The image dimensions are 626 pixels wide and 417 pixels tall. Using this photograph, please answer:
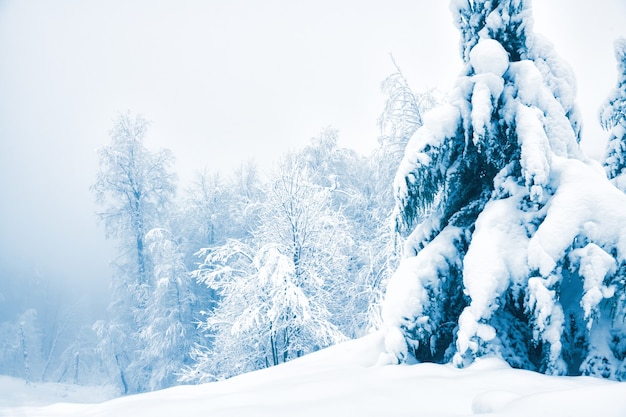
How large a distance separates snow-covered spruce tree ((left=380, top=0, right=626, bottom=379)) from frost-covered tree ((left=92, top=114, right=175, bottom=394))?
53.5 ft

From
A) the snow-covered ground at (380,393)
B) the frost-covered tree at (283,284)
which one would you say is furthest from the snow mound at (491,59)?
the frost-covered tree at (283,284)

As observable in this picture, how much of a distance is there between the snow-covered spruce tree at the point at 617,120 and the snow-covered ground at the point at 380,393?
25.8 feet

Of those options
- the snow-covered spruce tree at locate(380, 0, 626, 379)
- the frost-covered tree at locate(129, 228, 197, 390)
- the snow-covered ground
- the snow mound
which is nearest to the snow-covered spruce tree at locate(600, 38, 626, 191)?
the snow-covered spruce tree at locate(380, 0, 626, 379)

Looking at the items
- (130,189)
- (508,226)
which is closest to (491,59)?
(508,226)

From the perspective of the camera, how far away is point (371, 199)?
51.0 ft

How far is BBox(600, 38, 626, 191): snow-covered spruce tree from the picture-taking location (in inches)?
317

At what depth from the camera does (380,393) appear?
2.63 metres

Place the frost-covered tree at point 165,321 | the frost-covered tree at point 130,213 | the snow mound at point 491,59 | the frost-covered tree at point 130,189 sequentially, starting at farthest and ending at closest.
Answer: the frost-covered tree at point 130,189 < the frost-covered tree at point 130,213 < the frost-covered tree at point 165,321 < the snow mound at point 491,59

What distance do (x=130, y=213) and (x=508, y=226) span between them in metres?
18.5

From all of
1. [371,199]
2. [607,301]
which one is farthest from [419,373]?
[371,199]

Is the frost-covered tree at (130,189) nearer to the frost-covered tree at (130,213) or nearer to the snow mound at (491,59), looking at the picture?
the frost-covered tree at (130,213)

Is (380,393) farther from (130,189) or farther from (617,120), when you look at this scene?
(130,189)

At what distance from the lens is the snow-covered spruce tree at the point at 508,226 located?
2.69 m

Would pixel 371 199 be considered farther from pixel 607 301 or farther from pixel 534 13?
pixel 607 301
